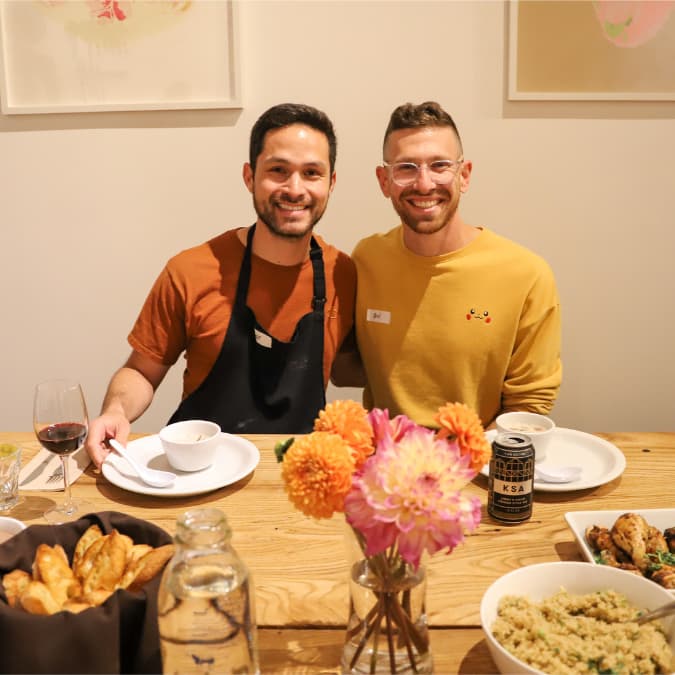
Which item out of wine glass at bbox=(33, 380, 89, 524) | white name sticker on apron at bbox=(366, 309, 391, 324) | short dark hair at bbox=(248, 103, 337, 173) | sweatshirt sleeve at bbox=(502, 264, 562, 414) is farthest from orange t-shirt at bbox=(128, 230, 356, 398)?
wine glass at bbox=(33, 380, 89, 524)

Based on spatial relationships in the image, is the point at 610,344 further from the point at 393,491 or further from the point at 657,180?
the point at 393,491

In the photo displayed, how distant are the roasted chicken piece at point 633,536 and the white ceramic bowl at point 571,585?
144 mm

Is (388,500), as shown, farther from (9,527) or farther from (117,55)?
(117,55)

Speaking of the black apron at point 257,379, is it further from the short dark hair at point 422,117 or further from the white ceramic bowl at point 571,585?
the white ceramic bowl at point 571,585

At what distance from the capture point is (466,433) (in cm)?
74

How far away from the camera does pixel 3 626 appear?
2.48ft

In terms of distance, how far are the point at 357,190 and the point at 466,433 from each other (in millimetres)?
1965

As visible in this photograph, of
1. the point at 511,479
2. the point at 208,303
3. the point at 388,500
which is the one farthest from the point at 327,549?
the point at 208,303

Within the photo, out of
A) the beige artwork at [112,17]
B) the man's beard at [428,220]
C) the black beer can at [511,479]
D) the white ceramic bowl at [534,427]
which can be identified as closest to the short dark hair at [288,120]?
the man's beard at [428,220]

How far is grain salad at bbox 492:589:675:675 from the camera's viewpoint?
79 centimetres

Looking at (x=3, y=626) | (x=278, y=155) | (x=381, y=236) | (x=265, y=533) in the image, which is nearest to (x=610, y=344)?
(x=381, y=236)

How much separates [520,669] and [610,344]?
2.16 meters

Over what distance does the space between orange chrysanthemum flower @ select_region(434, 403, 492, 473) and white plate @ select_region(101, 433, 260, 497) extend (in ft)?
2.19

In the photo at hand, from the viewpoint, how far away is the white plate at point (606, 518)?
1.12 m
